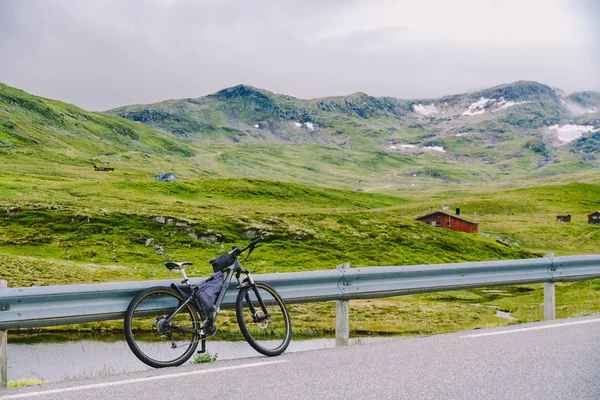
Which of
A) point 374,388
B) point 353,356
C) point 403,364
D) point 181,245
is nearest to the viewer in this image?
point 374,388

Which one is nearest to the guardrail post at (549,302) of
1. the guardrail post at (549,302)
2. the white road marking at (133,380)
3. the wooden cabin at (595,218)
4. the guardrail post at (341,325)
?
the guardrail post at (549,302)

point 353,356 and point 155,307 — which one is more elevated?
point 155,307

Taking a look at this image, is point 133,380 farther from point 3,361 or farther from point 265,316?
point 265,316

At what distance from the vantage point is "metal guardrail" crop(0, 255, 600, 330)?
8203mm

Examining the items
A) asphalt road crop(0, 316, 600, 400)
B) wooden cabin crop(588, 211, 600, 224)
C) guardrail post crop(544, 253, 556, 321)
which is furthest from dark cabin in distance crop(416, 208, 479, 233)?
asphalt road crop(0, 316, 600, 400)

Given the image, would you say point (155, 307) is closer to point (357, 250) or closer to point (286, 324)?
point (286, 324)

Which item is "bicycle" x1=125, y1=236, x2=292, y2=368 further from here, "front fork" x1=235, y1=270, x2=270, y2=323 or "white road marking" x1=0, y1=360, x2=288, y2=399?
"white road marking" x1=0, y1=360, x2=288, y2=399

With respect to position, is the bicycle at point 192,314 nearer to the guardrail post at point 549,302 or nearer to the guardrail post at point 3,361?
the guardrail post at point 3,361

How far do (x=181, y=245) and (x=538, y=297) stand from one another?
35855mm

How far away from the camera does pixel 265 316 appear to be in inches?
374

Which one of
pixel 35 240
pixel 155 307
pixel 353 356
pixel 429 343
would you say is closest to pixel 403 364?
pixel 353 356

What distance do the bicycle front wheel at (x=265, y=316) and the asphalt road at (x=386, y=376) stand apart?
28 centimetres

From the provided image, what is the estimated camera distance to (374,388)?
7242 mm

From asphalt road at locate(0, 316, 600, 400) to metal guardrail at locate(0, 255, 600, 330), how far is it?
1089 mm
